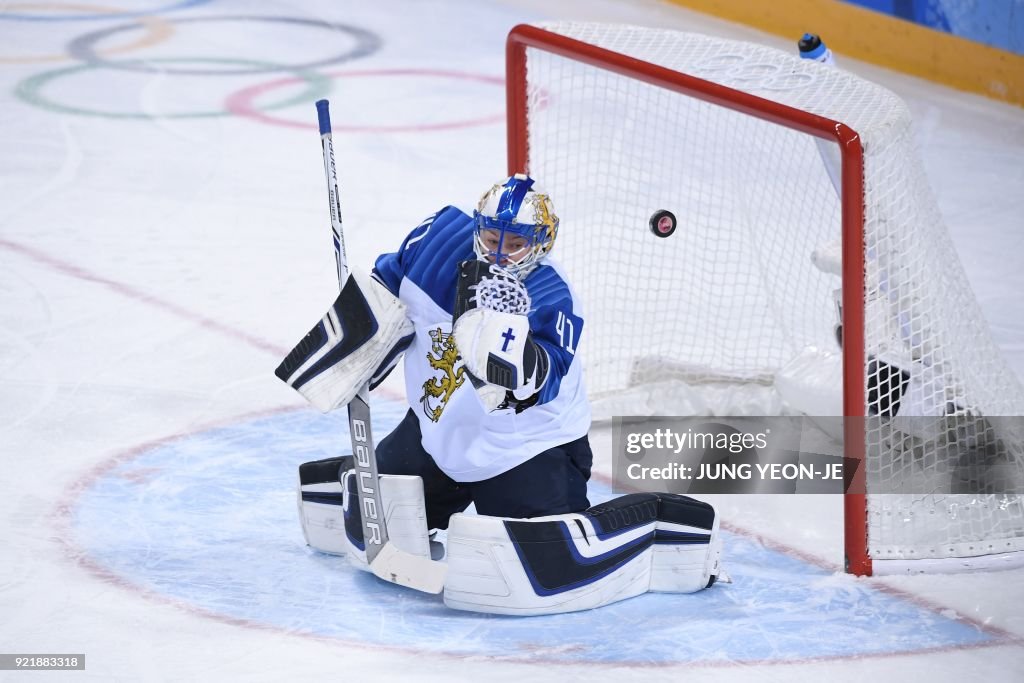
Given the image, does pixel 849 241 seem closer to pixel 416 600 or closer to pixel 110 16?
pixel 416 600

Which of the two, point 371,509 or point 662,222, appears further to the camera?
point 662,222

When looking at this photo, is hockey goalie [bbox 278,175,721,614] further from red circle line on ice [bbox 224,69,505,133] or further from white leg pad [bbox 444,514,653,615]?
red circle line on ice [bbox 224,69,505,133]

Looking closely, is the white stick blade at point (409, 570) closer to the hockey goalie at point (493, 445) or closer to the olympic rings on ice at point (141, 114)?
the hockey goalie at point (493, 445)

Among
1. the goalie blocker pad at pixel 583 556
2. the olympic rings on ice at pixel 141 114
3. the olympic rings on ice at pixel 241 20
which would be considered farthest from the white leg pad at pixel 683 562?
the olympic rings on ice at pixel 241 20

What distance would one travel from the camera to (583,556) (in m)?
2.90

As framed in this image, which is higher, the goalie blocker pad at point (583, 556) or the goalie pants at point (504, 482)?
the goalie pants at point (504, 482)

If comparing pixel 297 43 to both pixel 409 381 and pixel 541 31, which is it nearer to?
pixel 541 31

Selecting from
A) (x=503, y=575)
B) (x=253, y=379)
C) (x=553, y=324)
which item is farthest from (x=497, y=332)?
(x=253, y=379)

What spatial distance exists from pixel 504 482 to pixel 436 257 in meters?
0.45

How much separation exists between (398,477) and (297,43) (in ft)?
18.2

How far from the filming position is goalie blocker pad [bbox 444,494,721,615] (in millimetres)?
2850

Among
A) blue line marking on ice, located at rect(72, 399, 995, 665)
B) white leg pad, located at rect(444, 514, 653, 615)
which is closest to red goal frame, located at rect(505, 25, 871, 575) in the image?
blue line marking on ice, located at rect(72, 399, 995, 665)

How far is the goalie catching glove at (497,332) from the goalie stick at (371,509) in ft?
1.29

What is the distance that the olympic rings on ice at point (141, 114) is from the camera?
677cm
